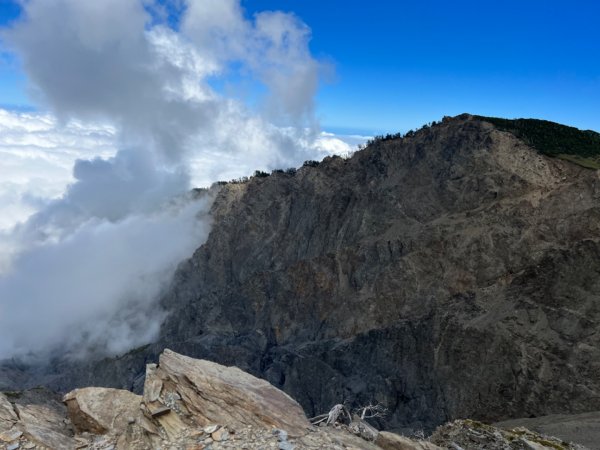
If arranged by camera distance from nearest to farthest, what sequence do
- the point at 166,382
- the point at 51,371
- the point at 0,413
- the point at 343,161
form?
1. the point at 166,382
2. the point at 0,413
3. the point at 343,161
4. the point at 51,371

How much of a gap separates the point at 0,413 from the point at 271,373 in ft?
175

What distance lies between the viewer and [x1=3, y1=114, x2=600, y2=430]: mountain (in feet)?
170

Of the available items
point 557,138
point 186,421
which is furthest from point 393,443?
point 557,138

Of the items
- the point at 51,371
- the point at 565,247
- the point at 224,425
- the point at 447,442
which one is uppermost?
the point at 565,247

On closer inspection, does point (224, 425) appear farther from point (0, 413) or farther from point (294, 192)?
point (294, 192)

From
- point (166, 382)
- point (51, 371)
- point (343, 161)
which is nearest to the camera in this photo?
point (166, 382)

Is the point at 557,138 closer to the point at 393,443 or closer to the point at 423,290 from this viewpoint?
the point at 423,290

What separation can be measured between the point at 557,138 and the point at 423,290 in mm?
32351

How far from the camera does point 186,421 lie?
48.8 ft

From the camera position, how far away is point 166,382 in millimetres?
15969

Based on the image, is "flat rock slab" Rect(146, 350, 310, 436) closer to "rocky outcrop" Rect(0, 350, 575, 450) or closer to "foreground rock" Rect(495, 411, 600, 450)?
"rocky outcrop" Rect(0, 350, 575, 450)

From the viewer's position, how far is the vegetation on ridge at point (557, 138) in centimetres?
6919

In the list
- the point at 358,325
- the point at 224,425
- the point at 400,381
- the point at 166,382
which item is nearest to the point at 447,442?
the point at 224,425

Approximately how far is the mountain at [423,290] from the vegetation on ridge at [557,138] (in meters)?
1.05
